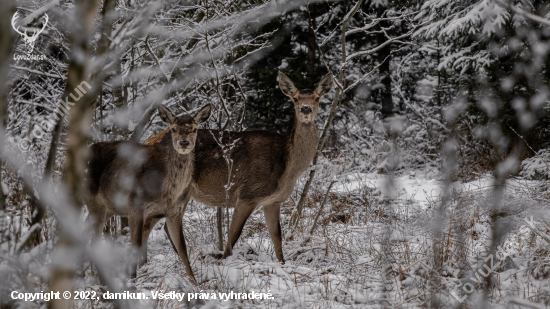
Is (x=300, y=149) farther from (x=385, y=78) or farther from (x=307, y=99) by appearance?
(x=385, y=78)

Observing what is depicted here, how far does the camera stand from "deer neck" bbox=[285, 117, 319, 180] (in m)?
5.89

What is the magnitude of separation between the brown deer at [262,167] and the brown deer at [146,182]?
66 centimetres

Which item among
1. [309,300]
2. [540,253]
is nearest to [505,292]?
[540,253]

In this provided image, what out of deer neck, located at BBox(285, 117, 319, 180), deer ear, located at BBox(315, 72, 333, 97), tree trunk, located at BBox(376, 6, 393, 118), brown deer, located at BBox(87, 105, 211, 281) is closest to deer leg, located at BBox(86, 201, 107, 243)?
brown deer, located at BBox(87, 105, 211, 281)

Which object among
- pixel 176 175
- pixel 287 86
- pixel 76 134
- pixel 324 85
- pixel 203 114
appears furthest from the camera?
pixel 287 86

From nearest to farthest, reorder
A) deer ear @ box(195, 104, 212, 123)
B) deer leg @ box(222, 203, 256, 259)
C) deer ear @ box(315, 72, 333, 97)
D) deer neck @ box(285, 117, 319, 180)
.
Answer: deer ear @ box(195, 104, 212, 123)
deer leg @ box(222, 203, 256, 259)
deer neck @ box(285, 117, 319, 180)
deer ear @ box(315, 72, 333, 97)

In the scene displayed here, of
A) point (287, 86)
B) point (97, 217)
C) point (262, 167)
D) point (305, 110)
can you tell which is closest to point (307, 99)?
point (305, 110)

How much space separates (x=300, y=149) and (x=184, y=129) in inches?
58.8

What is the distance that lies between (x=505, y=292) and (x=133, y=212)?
3.53m

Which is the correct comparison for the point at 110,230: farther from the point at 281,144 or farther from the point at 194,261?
the point at 281,144

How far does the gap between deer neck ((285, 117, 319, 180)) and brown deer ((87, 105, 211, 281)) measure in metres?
1.19

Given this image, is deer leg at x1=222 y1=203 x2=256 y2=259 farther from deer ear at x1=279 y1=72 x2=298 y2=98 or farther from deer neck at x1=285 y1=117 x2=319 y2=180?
deer ear at x1=279 y1=72 x2=298 y2=98

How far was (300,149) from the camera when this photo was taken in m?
5.91

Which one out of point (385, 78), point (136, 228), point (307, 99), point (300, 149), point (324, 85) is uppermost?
point (385, 78)
